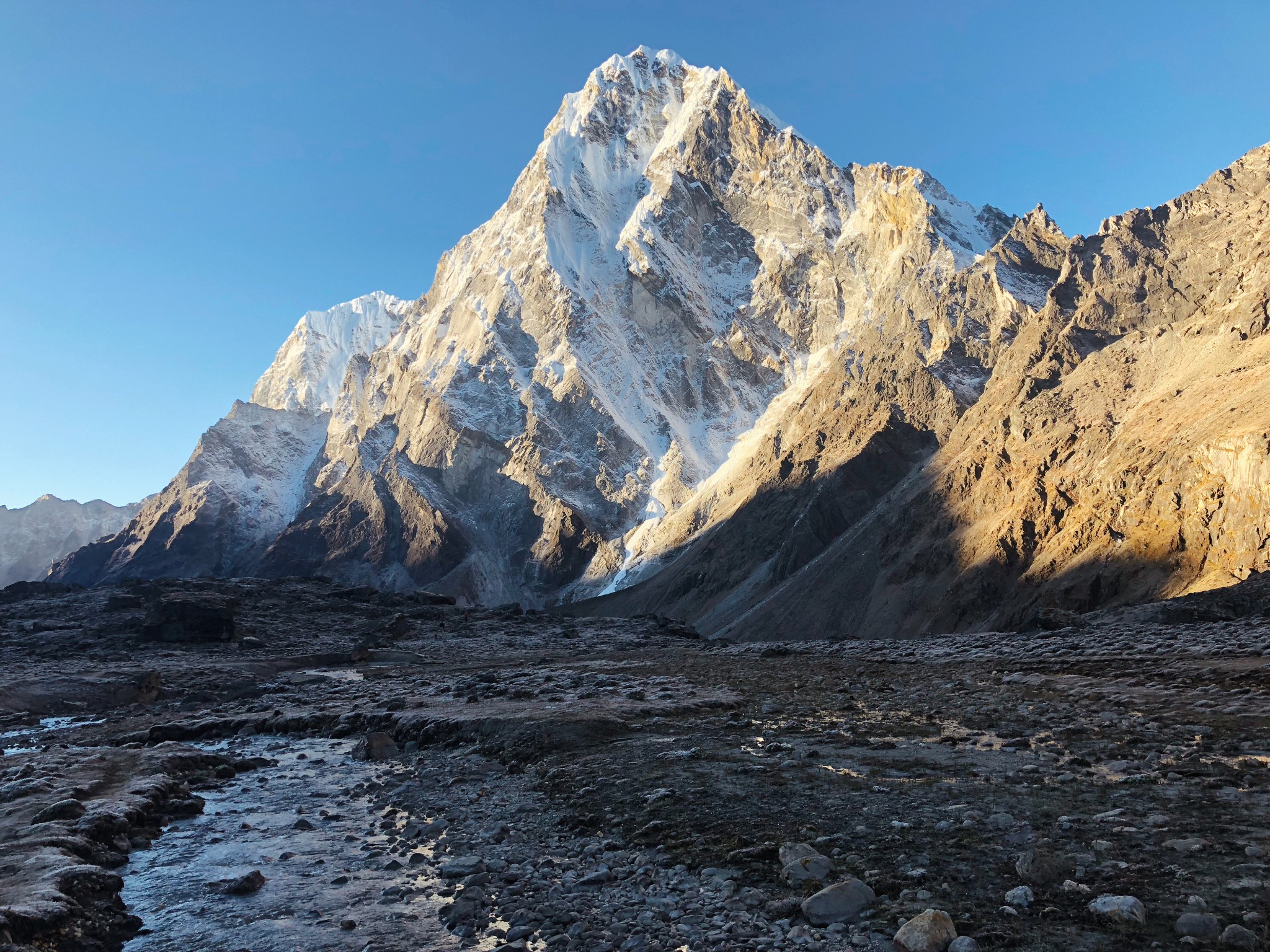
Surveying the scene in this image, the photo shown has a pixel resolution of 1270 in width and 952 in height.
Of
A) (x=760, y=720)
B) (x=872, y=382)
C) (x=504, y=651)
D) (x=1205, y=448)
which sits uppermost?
(x=872, y=382)

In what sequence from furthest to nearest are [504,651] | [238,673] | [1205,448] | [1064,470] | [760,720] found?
[1064,470] → [504,651] → [1205,448] → [238,673] → [760,720]

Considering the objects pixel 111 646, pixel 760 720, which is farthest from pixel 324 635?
pixel 760 720

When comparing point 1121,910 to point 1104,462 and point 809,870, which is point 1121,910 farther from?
point 1104,462

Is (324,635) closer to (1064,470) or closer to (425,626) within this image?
(425,626)

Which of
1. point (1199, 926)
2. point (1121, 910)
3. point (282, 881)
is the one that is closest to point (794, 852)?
point (1121, 910)

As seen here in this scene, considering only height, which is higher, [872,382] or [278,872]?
[872,382]

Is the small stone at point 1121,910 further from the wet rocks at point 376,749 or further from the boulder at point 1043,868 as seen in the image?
the wet rocks at point 376,749

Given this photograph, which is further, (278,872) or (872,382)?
(872,382)
